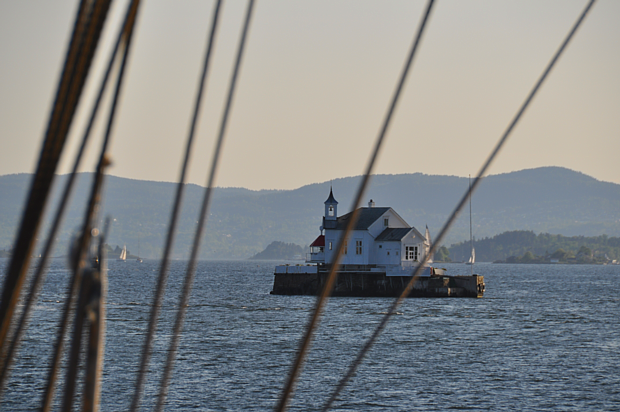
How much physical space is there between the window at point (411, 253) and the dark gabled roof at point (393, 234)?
1.13m

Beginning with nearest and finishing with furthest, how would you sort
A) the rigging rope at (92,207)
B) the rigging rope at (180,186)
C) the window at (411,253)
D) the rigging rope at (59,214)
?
1. the rigging rope at (92,207)
2. the rigging rope at (59,214)
3. the rigging rope at (180,186)
4. the window at (411,253)

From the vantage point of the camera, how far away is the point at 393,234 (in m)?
62.8

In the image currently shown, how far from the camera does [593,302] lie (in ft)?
236

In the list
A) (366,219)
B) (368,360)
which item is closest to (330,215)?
(366,219)

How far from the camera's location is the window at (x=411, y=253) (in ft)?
204

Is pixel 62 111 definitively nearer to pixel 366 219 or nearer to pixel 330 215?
pixel 366 219

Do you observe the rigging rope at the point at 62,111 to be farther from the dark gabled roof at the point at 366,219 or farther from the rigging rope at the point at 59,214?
the dark gabled roof at the point at 366,219

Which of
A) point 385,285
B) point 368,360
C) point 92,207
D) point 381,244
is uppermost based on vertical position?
point 381,244

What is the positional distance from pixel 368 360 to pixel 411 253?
33085mm

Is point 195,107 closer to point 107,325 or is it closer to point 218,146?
point 218,146

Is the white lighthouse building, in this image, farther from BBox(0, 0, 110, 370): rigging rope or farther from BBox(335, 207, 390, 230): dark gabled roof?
BBox(0, 0, 110, 370): rigging rope

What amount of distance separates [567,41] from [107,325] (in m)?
43.0

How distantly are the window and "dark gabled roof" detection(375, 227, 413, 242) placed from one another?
3.71ft

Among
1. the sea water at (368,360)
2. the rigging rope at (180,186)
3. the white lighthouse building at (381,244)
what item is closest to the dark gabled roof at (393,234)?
the white lighthouse building at (381,244)
